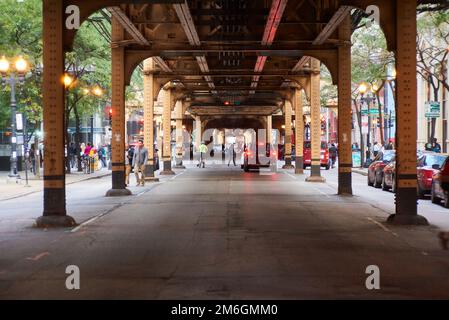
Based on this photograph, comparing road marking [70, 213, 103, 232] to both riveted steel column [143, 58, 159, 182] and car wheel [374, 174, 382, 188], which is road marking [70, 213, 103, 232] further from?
riveted steel column [143, 58, 159, 182]

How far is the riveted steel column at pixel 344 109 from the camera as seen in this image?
27.1 metres

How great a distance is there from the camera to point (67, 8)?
17469 millimetres

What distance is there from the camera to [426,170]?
25344 millimetres

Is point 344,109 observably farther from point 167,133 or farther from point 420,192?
point 167,133

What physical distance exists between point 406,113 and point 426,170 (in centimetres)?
847

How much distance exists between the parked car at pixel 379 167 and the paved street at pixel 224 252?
9.20 metres

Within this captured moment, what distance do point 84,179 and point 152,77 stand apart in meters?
7.03

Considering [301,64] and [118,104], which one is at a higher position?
[301,64]

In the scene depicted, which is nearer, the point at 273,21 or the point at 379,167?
the point at 273,21

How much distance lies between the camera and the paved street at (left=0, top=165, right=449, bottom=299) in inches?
380

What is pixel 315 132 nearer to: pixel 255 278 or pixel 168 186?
pixel 168 186

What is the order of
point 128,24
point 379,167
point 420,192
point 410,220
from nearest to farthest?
point 410,220 < point 128,24 < point 420,192 < point 379,167

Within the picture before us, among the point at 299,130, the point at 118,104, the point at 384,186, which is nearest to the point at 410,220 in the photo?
the point at 118,104
